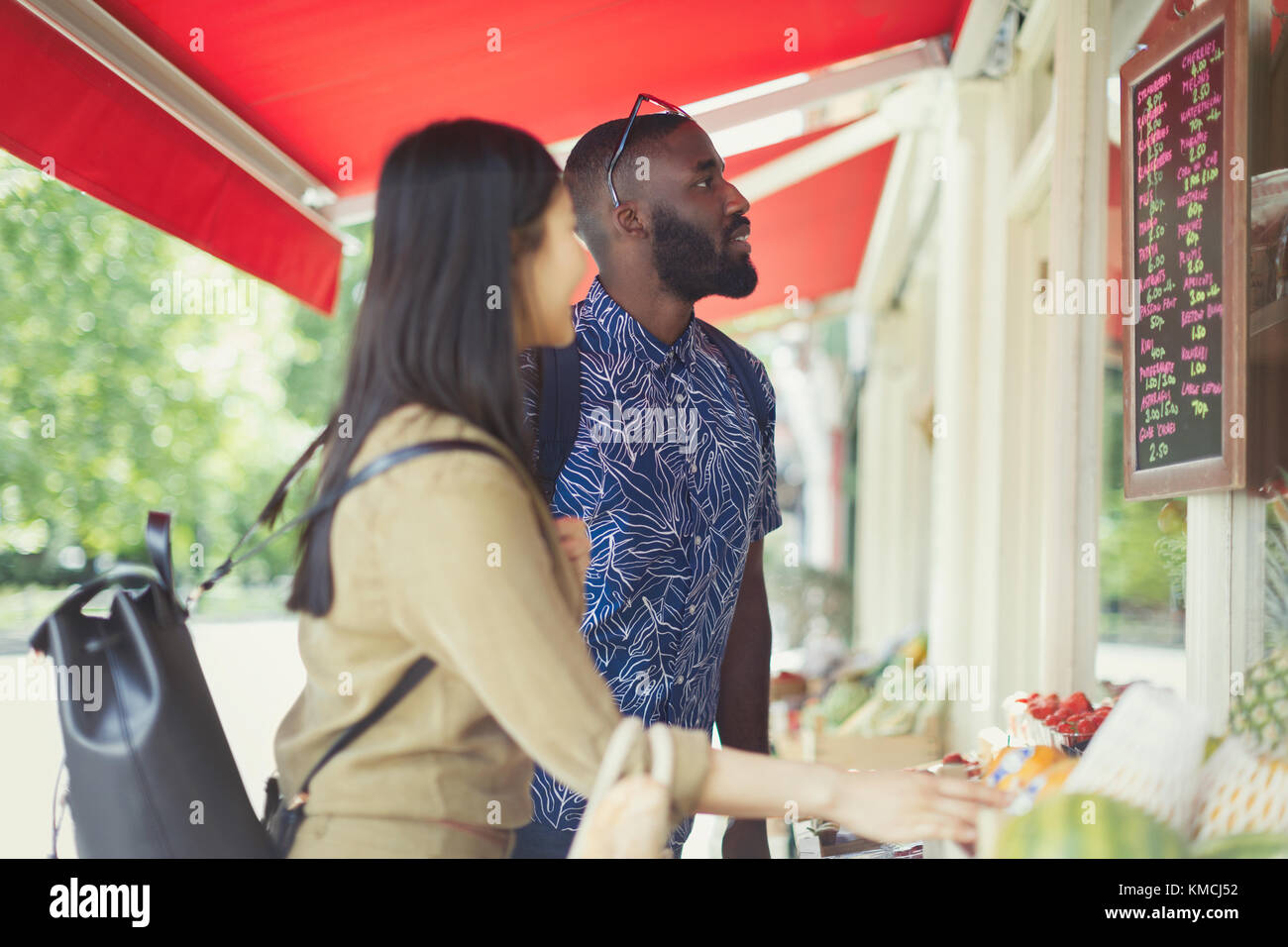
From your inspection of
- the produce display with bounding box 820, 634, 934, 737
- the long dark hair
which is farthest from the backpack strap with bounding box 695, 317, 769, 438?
the produce display with bounding box 820, 634, 934, 737

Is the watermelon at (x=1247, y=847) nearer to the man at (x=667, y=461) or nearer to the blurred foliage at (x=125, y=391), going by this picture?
the man at (x=667, y=461)

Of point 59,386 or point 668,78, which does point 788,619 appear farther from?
point 59,386

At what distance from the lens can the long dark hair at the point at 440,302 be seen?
4.03 ft

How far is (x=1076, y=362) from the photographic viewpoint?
2.83 metres

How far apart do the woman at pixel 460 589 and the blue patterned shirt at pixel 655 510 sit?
0.69 meters

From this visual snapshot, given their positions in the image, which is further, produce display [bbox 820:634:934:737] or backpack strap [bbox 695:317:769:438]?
produce display [bbox 820:634:934:737]

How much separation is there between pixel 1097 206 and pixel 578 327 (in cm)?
137

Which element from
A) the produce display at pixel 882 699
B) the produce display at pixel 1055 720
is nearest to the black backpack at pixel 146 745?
the produce display at pixel 1055 720

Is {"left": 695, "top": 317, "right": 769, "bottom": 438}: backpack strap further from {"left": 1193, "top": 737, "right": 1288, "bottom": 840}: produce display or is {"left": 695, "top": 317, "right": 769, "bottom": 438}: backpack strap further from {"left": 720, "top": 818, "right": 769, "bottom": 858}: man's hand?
{"left": 1193, "top": 737, "right": 1288, "bottom": 840}: produce display

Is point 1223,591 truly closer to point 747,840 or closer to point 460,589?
point 747,840

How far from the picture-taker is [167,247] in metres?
16.5

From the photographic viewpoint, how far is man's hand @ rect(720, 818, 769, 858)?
2.03 m

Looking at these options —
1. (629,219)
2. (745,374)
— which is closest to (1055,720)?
(745,374)
